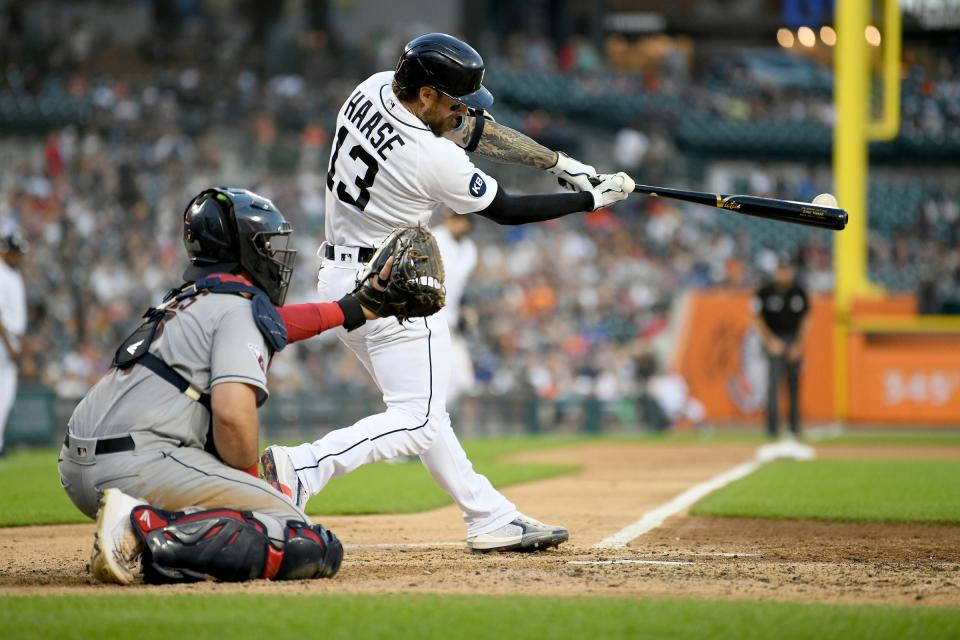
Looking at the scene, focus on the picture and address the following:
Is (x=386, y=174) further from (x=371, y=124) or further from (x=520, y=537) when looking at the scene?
(x=520, y=537)

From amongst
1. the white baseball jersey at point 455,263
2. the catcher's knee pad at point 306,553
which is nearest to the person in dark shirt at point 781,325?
the white baseball jersey at point 455,263

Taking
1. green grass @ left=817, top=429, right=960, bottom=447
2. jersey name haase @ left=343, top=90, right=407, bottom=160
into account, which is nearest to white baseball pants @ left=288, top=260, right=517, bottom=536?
jersey name haase @ left=343, top=90, right=407, bottom=160

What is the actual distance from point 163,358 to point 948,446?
1150 cm

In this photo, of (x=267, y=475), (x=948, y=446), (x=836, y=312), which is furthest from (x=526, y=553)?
(x=836, y=312)

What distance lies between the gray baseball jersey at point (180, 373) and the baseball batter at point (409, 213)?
2.10 ft

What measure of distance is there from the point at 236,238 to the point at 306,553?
3.68 feet

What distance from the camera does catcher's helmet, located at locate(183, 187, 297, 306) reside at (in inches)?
177

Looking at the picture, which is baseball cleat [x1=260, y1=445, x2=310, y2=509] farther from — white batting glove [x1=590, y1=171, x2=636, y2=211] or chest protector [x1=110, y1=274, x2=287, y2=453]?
white batting glove [x1=590, y1=171, x2=636, y2=211]

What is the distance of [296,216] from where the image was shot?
68.1ft

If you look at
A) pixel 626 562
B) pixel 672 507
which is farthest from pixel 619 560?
pixel 672 507

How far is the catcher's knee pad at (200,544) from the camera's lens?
13.7 feet

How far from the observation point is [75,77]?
23875mm

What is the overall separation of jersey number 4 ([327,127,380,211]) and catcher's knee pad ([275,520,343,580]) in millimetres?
1362

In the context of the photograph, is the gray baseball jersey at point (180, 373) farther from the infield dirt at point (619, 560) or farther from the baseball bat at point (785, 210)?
the baseball bat at point (785, 210)
